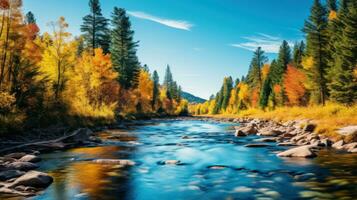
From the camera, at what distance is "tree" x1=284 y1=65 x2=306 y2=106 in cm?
6272

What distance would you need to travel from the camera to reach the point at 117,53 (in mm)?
65500

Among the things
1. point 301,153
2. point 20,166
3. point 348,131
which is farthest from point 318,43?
point 20,166

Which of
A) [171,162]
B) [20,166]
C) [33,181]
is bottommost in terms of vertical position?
[171,162]

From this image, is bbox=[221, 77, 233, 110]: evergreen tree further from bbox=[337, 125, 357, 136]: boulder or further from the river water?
the river water

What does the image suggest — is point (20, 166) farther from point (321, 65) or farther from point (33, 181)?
point (321, 65)

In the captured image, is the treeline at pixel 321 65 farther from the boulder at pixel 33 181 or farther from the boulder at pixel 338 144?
the boulder at pixel 33 181

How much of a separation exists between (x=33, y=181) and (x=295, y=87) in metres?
59.5

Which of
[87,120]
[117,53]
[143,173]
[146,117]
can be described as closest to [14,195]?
[143,173]

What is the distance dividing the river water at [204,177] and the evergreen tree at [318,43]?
35915mm

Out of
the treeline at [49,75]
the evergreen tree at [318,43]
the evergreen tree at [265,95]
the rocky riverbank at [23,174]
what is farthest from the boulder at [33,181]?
the evergreen tree at [265,95]

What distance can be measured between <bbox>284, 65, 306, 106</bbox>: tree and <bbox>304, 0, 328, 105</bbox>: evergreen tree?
11325 mm

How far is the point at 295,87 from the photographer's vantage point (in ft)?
208

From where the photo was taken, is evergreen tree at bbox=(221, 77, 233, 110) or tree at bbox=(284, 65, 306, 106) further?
evergreen tree at bbox=(221, 77, 233, 110)

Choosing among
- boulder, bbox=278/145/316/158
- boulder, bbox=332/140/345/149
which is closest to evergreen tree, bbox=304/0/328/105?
boulder, bbox=332/140/345/149
